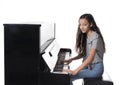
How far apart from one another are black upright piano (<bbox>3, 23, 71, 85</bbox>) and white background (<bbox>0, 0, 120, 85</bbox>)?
1295 mm

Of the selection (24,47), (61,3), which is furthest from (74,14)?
(24,47)

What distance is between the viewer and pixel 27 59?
235cm

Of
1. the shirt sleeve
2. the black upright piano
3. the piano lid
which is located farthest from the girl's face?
the black upright piano

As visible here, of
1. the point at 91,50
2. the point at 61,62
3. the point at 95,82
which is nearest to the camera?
the point at 95,82

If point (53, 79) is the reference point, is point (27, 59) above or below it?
above

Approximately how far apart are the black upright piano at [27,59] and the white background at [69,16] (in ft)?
4.25

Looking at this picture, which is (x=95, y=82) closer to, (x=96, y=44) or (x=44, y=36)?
(x=96, y=44)

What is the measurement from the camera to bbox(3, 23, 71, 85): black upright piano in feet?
7.54

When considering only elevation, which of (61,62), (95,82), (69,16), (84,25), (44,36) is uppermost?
(69,16)

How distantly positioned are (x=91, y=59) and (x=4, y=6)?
175 centimetres

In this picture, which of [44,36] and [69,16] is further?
[69,16]

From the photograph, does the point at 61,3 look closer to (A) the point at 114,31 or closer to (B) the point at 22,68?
(A) the point at 114,31

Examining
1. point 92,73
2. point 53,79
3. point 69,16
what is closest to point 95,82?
point 92,73

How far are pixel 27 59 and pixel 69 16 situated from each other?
5.02 feet
